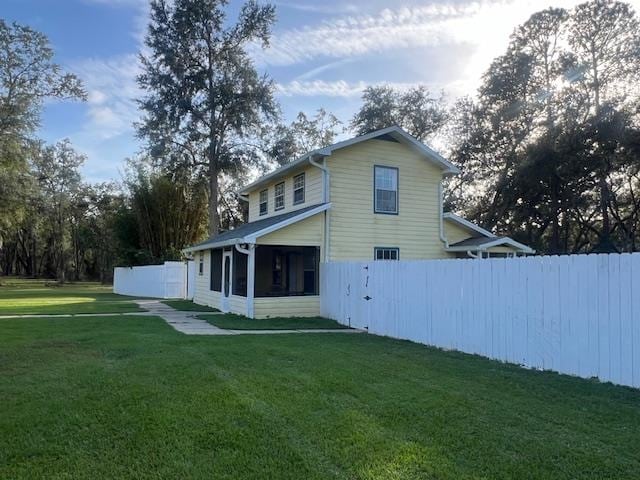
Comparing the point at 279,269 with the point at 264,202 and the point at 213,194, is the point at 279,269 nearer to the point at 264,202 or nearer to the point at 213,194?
the point at 264,202

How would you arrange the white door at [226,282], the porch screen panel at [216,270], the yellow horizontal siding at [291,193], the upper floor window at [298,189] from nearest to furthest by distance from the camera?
the yellow horizontal siding at [291,193]
the white door at [226,282]
the upper floor window at [298,189]
the porch screen panel at [216,270]

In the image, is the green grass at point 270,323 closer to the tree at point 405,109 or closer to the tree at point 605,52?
the tree at point 605,52

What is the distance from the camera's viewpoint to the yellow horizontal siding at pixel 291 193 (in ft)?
49.7

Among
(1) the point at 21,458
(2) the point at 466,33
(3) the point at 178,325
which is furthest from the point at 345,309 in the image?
(1) the point at 21,458

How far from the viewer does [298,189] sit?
1648 centimetres

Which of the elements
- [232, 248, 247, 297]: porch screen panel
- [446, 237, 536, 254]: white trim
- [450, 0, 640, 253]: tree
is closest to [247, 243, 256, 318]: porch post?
[232, 248, 247, 297]: porch screen panel

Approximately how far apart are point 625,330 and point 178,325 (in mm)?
9609

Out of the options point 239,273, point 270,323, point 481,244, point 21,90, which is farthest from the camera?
point 21,90

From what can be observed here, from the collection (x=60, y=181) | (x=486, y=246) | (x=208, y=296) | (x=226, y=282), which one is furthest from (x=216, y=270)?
(x=60, y=181)

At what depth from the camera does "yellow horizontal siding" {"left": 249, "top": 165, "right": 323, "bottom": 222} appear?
15.2 metres

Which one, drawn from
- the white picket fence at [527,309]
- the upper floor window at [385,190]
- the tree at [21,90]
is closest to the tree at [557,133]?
the upper floor window at [385,190]

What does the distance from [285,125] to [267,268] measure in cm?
1496

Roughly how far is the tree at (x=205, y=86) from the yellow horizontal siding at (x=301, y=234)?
47.1 ft

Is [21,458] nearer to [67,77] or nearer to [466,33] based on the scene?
[466,33]
